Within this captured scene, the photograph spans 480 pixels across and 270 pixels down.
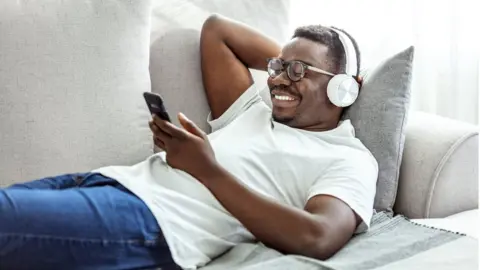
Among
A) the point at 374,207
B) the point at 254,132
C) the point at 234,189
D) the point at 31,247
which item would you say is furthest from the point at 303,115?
the point at 31,247

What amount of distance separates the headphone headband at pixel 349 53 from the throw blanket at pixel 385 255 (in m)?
0.43

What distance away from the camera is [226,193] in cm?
133

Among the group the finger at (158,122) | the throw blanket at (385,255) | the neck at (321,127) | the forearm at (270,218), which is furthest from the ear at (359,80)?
the finger at (158,122)

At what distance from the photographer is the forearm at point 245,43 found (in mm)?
1877

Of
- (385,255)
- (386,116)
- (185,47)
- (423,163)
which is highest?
(185,47)

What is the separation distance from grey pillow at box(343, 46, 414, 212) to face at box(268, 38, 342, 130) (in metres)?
0.10

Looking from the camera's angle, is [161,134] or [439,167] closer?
[161,134]

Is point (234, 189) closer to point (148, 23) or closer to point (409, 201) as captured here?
point (409, 201)

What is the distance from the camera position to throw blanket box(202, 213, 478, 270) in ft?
4.20

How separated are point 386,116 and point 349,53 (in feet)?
0.61

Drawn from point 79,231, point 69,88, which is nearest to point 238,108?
point 69,88

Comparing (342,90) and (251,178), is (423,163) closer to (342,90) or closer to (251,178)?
(342,90)

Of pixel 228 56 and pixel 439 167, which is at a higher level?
pixel 228 56

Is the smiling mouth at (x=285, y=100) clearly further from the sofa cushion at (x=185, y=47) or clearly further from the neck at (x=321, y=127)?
the sofa cushion at (x=185, y=47)
